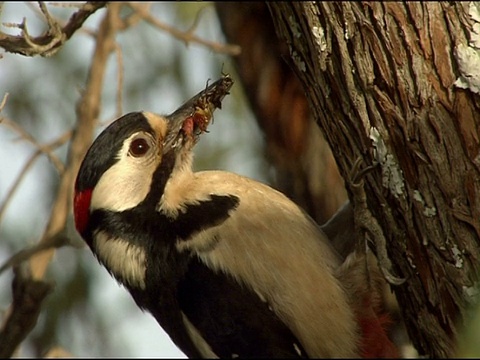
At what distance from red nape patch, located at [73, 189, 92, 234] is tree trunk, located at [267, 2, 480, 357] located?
99 cm

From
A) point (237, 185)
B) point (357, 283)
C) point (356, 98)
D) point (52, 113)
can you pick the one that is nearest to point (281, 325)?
point (357, 283)

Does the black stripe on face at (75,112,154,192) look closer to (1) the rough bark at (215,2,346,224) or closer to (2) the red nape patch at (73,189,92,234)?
(2) the red nape patch at (73,189,92,234)

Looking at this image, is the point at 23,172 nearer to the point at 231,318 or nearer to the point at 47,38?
the point at 47,38

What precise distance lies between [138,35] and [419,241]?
3.27 m

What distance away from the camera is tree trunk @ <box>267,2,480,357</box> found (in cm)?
284

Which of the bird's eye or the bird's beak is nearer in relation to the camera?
the bird's eye

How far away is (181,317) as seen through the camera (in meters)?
3.54

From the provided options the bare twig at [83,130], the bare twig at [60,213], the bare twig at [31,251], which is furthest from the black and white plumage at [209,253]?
the bare twig at [83,130]

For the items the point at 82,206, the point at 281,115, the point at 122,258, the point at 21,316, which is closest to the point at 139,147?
the point at 82,206

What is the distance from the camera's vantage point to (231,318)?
3.45 meters

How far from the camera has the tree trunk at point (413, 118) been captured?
2840 millimetres

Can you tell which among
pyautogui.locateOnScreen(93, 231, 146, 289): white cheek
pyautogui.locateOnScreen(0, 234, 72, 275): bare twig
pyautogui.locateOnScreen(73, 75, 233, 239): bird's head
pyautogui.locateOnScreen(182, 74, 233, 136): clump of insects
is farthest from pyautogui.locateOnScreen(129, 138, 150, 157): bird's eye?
pyautogui.locateOnScreen(0, 234, 72, 275): bare twig

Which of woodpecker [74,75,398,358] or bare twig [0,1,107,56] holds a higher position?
bare twig [0,1,107,56]

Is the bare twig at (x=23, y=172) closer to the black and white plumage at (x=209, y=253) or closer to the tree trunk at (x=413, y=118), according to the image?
the black and white plumage at (x=209, y=253)
